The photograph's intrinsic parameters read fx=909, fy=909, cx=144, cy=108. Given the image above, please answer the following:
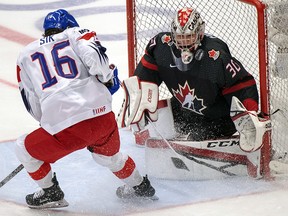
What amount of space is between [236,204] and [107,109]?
0.60 metres

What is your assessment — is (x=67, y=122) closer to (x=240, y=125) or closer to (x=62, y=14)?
(x=62, y=14)

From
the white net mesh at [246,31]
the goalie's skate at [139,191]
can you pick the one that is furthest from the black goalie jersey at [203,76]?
the goalie's skate at [139,191]

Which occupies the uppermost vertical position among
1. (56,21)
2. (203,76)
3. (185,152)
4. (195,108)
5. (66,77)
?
(56,21)

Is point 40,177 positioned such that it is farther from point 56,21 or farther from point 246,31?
point 246,31

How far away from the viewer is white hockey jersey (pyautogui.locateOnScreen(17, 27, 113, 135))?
329 cm

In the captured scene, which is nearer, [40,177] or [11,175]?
[40,177]

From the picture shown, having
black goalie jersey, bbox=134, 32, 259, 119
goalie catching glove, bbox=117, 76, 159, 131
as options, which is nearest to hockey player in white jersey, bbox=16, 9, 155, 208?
goalie catching glove, bbox=117, 76, 159, 131

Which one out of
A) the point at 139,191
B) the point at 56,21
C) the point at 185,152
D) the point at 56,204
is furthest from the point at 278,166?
the point at 56,21

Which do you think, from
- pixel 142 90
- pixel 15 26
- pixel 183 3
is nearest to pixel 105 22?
pixel 15 26

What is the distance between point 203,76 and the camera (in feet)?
12.0

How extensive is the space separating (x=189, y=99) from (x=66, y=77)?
675mm

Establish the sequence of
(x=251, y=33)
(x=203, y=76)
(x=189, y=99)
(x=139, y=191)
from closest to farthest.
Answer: (x=139, y=191), (x=203, y=76), (x=189, y=99), (x=251, y=33)

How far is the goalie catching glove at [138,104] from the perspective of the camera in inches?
146

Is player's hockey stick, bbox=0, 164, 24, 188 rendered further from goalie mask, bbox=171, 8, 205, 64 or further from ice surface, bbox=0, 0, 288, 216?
goalie mask, bbox=171, 8, 205, 64
